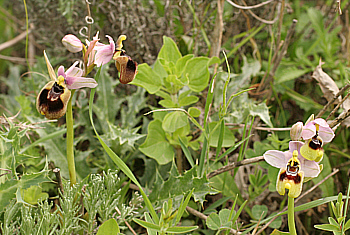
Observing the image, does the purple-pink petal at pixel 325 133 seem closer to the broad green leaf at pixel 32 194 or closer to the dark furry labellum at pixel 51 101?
the dark furry labellum at pixel 51 101

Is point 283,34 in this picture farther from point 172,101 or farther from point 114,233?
point 114,233

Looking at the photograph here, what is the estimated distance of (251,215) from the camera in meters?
1.47

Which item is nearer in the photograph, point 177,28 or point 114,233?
point 114,233

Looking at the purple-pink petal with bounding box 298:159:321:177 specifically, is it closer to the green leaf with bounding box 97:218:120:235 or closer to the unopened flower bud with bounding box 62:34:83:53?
the green leaf with bounding box 97:218:120:235

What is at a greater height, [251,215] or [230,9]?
[230,9]

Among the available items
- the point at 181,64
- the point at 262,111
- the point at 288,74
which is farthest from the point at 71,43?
the point at 288,74

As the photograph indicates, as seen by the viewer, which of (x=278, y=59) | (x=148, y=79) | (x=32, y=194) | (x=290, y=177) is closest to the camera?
(x=290, y=177)

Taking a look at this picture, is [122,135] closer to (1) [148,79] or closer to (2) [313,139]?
(1) [148,79]

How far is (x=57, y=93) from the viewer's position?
1.02 m

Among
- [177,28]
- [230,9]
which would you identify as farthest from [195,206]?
[230,9]

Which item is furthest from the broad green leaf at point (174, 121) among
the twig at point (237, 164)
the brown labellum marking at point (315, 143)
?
the brown labellum marking at point (315, 143)

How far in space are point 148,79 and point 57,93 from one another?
51cm

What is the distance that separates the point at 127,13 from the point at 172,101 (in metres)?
0.69

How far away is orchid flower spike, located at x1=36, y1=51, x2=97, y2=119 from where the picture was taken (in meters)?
1.01
